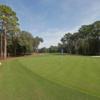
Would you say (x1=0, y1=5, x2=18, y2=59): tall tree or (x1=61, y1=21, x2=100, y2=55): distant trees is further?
(x1=61, y1=21, x2=100, y2=55): distant trees

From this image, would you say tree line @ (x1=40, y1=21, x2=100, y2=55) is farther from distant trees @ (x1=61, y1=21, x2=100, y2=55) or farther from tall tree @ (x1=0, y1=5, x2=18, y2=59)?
tall tree @ (x1=0, y1=5, x2=18, y2=59)

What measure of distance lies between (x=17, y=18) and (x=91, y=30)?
1808 inches

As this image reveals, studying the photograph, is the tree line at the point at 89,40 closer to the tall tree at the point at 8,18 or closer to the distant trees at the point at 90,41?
the distant trees at the point at 90,41

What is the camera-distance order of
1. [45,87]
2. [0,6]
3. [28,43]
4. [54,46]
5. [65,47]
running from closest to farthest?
[45,87]
[0,6]
[28,43]
[65,47]
[54,46]

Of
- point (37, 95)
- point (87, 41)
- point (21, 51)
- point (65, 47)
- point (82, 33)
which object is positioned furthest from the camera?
point (65, 47)

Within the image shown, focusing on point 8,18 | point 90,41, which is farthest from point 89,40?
point 8,18

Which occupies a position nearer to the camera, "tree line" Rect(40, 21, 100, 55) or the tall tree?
the tall tree

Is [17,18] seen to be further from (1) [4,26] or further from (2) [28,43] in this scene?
(2) [28,43]

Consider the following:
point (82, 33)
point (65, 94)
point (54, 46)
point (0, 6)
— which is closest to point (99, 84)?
point (65, 94)

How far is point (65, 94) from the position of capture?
27.8 feet

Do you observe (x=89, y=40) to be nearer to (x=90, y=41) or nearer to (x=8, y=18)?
(x=90, y=41)

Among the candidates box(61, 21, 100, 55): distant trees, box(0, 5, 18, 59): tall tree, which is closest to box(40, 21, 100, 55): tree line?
box(61, 21, 100, 55): distant trees

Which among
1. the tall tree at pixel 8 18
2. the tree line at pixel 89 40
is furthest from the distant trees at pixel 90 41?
the tall tree at pixel 8 18

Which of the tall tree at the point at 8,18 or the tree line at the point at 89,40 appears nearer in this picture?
the tall tree at the point at 8,18
